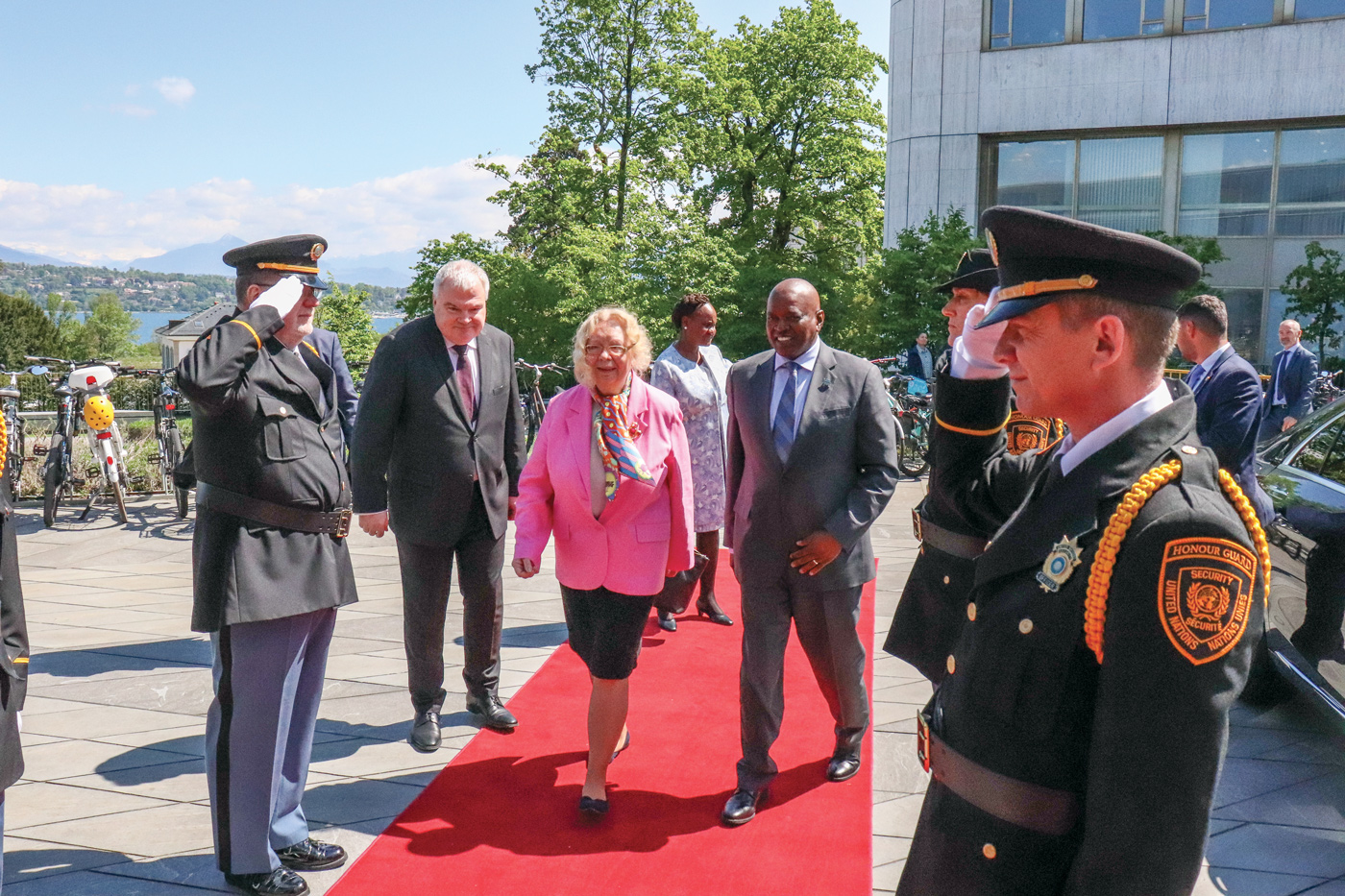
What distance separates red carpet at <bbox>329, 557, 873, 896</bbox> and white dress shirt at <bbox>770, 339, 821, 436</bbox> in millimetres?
1410

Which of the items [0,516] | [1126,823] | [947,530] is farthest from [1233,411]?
[0,516]

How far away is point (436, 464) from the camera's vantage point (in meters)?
4.29

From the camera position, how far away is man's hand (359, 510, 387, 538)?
13.8 feet

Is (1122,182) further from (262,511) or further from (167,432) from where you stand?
(262,511)

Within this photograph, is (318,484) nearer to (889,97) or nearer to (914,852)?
(914,852)

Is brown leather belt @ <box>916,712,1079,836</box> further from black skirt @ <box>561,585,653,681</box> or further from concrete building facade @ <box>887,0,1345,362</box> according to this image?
concrete building facade @ <box>887,0,1345,362</box>

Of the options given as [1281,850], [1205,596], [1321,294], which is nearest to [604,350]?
[1205,596]

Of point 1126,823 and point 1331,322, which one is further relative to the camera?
point 1331,322

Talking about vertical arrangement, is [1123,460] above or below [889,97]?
below

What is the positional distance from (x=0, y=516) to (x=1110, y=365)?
7.43ft

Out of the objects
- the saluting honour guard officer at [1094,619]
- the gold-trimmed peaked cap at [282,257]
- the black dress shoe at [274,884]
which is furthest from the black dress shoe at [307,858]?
the saluting honour guard officer at [1094,619]

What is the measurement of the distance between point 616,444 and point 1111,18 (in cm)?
1953

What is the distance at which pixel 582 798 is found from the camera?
369cm

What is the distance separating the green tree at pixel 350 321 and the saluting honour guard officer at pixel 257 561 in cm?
2703
